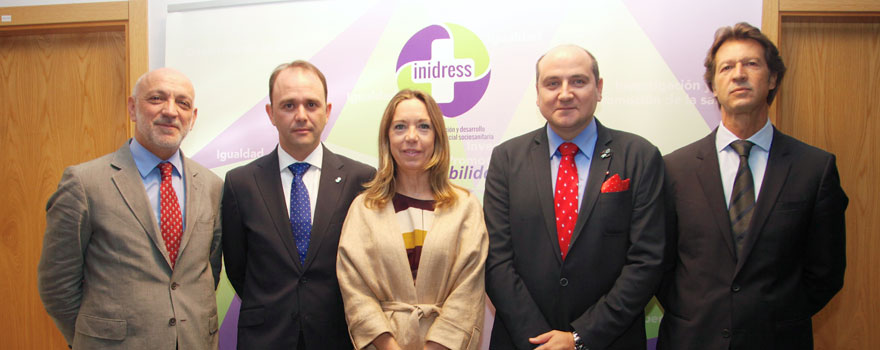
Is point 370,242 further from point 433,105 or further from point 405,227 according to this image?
point 433,105

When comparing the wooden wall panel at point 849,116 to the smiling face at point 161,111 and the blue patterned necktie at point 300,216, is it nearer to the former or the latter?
the blue patterned necktie at point 300,216

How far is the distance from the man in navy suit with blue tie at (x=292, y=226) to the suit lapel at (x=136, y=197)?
1.06 ft

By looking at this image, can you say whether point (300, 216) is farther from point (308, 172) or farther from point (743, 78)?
point (743, 78)

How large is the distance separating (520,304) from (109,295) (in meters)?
1.67

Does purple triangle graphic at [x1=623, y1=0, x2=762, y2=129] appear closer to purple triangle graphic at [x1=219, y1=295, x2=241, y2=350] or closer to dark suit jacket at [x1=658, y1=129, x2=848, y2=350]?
dark suit jacket at [x1=658, y1=129, x2=848, y2=350]

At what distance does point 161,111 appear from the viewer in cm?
215

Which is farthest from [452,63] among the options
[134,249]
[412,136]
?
[134,249]

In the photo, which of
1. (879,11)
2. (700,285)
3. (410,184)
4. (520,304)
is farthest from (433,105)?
(879,11)

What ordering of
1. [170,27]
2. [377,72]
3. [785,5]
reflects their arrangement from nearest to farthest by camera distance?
1. [785,5]
2. [377,72]
3. [170,27]

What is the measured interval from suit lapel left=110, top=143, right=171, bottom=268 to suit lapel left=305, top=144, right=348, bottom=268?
60 cm

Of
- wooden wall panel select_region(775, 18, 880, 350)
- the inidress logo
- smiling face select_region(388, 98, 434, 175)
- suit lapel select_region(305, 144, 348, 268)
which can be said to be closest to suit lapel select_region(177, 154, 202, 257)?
suit lapel select_region(305, 144, 348, 268)

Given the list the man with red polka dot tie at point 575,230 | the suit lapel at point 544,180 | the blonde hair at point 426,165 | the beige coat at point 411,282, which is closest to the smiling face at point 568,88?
the man with red polka dot tie at point 575,230

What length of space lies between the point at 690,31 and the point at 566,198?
155 centimetres

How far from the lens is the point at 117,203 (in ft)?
6.59
